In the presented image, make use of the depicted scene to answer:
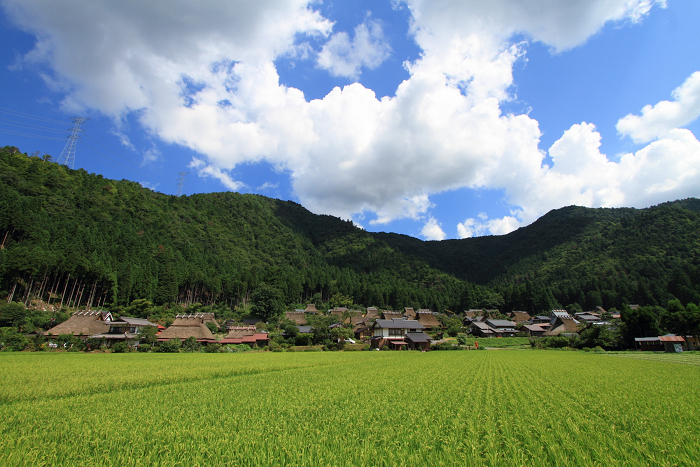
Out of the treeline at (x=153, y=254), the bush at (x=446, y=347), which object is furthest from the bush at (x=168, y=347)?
the bush at (x=446, y=347)

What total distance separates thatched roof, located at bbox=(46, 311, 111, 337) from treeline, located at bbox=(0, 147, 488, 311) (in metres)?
11.8

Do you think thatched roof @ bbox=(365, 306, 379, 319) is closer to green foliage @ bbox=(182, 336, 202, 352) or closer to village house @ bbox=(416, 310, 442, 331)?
village house @ bbox=(416, 310, 442, 331)

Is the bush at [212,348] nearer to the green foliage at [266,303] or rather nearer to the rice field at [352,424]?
the green foliage at [266,303]

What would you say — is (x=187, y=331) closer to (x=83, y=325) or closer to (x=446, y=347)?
(x=83, y=325)

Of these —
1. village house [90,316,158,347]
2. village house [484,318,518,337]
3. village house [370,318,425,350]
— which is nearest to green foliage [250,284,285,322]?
A: village house [90,316,158,347]

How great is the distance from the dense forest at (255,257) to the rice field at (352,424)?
56.6 m

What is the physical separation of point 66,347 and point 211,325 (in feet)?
69.6

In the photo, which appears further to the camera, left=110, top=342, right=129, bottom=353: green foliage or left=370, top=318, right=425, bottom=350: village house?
left=370, top=318, right=425, bottom=350: village house

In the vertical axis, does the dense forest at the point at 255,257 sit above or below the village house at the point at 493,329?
above

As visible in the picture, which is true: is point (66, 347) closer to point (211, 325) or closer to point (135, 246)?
point (211, 325)

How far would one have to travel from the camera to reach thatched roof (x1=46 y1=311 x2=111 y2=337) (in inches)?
1639

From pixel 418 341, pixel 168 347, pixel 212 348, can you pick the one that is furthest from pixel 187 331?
pixel 418 341

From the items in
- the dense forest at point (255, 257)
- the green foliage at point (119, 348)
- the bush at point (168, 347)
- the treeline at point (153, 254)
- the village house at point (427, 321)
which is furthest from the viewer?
the village house at point (427, 321)

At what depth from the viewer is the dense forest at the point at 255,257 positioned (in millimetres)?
Answer: 56844
